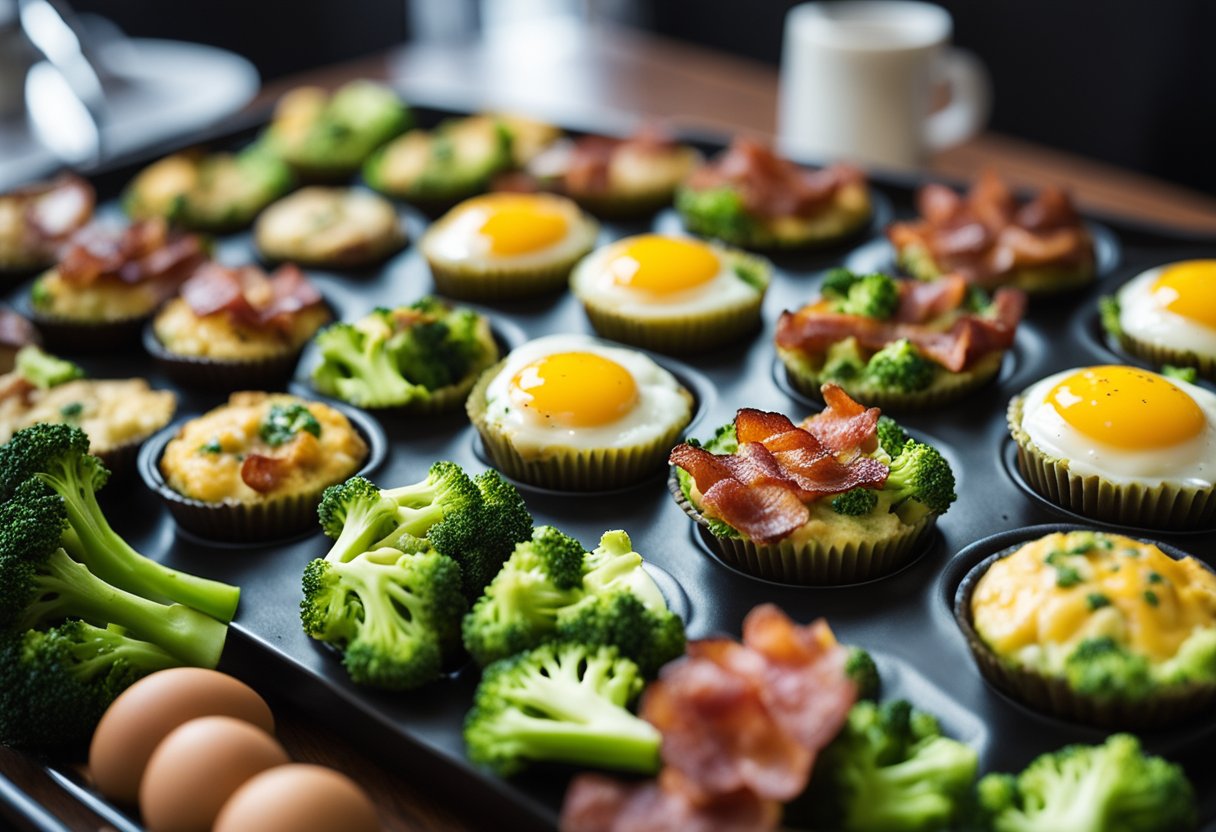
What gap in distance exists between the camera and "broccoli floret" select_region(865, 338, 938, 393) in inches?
174

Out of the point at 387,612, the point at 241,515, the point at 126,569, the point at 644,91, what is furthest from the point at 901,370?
the point at 644,91

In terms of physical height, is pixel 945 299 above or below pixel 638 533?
above

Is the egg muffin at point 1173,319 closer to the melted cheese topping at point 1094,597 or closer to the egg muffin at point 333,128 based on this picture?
the melted cheese topping at point 1094,597

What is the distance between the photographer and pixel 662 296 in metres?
4.95

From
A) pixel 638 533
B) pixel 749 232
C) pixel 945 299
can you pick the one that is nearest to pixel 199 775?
pixel 638 533

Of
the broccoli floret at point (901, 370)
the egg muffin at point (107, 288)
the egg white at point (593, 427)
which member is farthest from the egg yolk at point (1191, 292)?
the egg muffin at point (107, 288)

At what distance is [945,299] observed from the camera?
4.78 m

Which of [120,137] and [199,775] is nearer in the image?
[199,775]

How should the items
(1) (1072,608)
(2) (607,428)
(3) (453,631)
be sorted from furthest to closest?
(2) (607,428)
(3) (453,631)
(1) (1072,608)

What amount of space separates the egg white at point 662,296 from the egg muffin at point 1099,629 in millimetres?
1870

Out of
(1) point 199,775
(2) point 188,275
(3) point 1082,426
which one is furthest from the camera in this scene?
(2) point 188,275

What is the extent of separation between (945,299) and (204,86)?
4.58 metres

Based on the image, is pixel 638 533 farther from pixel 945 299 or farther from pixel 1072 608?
pixel 945 299

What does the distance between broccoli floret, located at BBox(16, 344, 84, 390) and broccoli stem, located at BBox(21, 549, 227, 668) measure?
1371 mm
